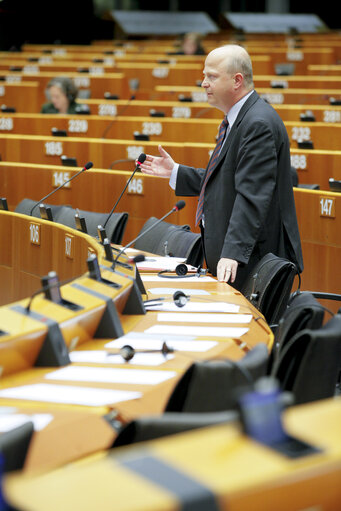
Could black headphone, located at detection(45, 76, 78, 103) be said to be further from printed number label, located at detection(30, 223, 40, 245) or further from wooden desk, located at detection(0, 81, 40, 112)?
printed number label, located at detection(30, 223, 40, 245)

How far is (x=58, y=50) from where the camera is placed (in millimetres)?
13656

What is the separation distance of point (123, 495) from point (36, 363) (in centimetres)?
125

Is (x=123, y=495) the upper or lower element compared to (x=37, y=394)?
upper

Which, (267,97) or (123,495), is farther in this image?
(267,97)

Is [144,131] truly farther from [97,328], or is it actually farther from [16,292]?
[97,328]

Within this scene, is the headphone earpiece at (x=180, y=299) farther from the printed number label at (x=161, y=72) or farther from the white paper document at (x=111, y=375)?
the printed number label at (x=161, y=72)

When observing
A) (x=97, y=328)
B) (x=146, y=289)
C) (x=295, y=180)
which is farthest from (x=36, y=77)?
(x=97, y=328)

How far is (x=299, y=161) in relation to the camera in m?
5.88

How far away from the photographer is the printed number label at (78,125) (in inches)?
311

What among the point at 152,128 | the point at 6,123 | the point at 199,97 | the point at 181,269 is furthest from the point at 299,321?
the point at 199,97

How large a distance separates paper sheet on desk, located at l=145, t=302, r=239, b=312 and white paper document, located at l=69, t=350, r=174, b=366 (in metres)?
0.53

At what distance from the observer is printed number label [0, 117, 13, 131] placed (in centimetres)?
827

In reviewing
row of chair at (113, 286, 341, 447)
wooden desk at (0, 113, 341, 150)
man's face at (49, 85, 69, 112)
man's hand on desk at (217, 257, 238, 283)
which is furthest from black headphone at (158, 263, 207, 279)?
man's face at (49, 85, 69, 112)

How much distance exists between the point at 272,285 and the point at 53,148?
429 cm
